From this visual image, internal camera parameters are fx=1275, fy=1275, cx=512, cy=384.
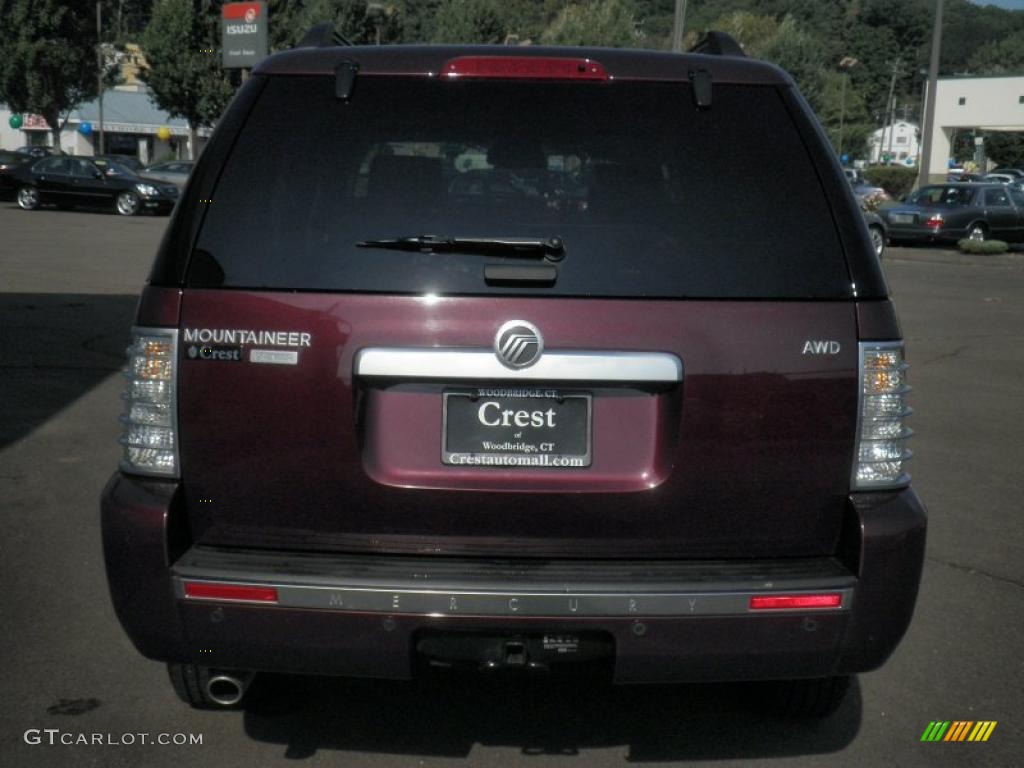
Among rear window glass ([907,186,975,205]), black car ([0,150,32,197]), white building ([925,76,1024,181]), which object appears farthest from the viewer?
white building ([925,76,1024,181])

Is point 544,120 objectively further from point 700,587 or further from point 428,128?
point 700,587

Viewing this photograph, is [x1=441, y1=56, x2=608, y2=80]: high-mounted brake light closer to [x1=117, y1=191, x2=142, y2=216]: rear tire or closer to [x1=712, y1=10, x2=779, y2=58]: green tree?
[x1=117, y1=191, x2=142, y2=216]: rear tire

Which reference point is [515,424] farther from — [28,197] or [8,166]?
Answer: [8,166]

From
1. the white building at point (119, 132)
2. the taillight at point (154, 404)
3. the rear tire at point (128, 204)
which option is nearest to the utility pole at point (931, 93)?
the rear tire at point (128, 204)

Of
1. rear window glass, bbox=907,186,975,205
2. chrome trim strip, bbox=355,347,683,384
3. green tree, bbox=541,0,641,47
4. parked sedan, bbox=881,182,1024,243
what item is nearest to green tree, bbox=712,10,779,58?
green tree, bbox=541,0,641,47

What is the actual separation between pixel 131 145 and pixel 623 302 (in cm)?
8625

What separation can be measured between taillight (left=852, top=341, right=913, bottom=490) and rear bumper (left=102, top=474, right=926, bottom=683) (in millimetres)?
64

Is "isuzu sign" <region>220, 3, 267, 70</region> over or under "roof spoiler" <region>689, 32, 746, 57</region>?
over

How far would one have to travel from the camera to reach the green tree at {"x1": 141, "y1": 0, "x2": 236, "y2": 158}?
2117 inches

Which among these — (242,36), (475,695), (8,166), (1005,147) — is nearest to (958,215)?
(242,36)

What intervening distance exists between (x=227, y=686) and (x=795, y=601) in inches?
62.3

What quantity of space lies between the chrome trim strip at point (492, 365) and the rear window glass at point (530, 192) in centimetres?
15

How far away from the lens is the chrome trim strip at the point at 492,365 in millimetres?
3006

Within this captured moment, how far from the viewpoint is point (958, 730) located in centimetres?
396
